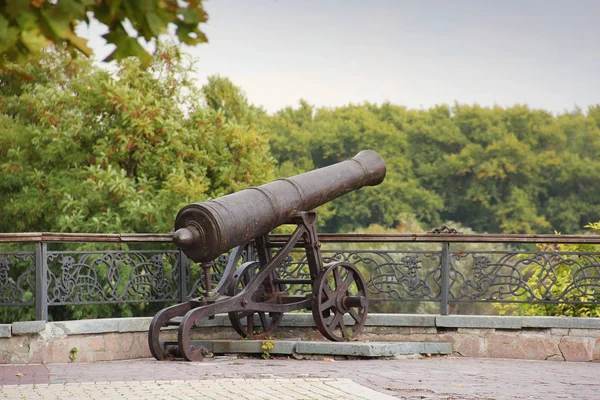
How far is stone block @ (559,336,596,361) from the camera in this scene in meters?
10.2

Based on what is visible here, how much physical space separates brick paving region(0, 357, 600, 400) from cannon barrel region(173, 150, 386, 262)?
45.7 inches

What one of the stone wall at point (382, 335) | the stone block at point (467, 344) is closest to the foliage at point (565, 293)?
the stone wall at point (382, 335)

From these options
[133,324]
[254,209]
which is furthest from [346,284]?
[133,324]

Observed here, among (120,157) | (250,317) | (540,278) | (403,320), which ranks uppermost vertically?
(120,157)

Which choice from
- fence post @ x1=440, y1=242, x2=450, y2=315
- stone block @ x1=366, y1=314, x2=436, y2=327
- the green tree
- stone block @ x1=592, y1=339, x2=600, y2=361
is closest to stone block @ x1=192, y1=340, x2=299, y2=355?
stone block @ x1=366, y1=314, x2=436, y2=327

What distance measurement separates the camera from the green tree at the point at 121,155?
18359 mm

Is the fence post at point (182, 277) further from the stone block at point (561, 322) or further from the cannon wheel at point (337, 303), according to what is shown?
the stone block at point (561, 322)

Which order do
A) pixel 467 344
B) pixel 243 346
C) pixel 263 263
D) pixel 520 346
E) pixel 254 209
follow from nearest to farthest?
1. pixel 254 209
2. pixel 243 346
3. pixel 263 263
4. pixel 520 346
5. pixel 467 344

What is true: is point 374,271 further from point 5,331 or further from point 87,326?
point 5,331

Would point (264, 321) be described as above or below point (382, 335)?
above

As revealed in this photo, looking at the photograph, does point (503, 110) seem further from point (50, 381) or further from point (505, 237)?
point (50, 381)

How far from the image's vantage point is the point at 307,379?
7.68 m

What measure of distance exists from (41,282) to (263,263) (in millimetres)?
2312

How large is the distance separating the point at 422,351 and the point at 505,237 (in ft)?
5.38
